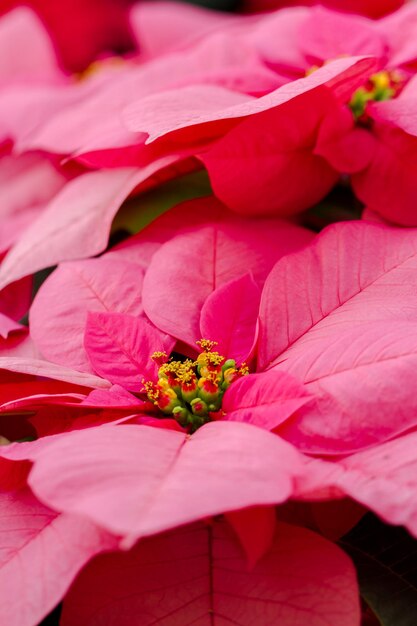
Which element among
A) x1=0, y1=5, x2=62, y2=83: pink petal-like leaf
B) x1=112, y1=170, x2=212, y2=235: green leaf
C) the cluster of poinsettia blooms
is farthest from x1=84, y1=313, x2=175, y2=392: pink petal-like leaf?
x1=0, y1=5, x2=62, y2=83: pink petal-like leaf

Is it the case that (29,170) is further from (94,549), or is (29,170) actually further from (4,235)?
(94,549)

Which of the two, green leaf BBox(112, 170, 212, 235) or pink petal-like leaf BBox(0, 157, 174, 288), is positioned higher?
pink petal-like leaf BBox(0, 157, 174, 288)

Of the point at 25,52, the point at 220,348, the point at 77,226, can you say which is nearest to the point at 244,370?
the point at 220,348

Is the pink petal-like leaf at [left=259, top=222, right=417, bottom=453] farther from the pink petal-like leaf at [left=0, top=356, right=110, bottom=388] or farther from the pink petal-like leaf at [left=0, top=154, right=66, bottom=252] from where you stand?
the pink petal-like leaf at [left=0, top=154, right=66, bottom=252]

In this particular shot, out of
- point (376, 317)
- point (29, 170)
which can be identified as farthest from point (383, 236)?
point (29, 170)

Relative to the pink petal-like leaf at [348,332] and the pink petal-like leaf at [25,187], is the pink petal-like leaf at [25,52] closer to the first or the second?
the pink petal-like leaf at [25,187]

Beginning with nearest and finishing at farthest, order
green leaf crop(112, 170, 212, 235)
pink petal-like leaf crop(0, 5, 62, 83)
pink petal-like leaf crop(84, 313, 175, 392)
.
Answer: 1. pink petal-like leaf crop(84, 313, 175, 392)
2. green leaf crop(112, 170, 212, 235)
3. pink petal-like leaf crop(0, 5, 62, 83)

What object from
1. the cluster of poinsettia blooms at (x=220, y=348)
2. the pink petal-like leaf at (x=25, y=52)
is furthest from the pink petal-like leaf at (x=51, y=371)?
the pink petal-like leaf at (x=25, y=52)
